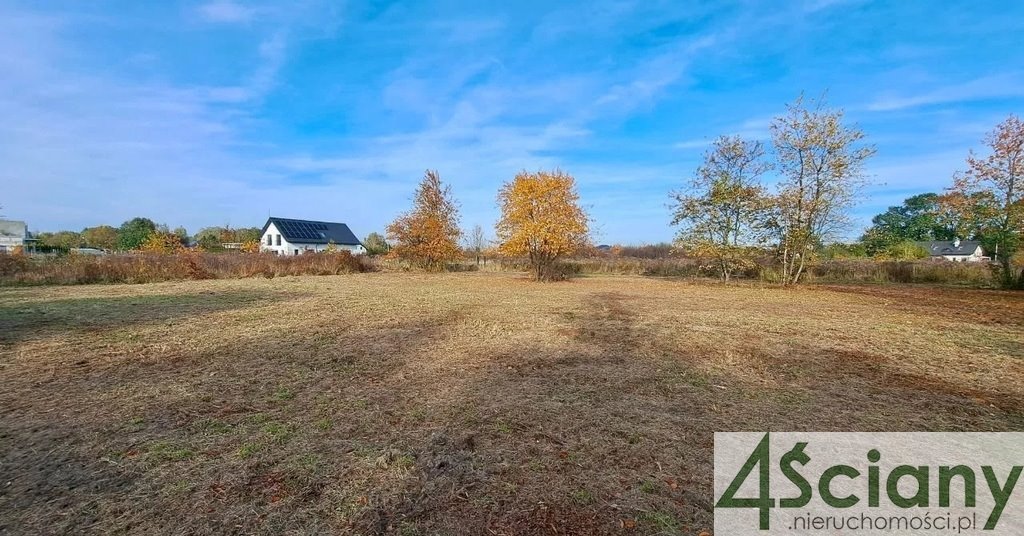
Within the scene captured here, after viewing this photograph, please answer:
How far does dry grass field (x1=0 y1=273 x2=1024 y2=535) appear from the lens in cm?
224

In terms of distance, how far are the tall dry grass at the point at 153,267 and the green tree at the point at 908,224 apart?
26693mm

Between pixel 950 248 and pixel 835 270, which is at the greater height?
pixel 950 248

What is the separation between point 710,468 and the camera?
2.69 metres

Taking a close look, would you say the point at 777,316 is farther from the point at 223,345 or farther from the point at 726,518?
the point at 223,345

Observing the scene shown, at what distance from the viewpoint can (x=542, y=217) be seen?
19469mm

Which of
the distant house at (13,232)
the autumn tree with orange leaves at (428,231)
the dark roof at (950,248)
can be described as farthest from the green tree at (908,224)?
the distant house at (13,232)

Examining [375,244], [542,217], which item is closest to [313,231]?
[375,244]

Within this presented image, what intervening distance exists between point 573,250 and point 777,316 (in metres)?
11.4

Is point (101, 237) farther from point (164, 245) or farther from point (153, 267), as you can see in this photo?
point (153, 267)

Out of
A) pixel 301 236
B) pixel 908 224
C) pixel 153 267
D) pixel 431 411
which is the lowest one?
pixel 431 411

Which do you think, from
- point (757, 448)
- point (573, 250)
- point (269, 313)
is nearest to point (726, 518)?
point (757, 448)

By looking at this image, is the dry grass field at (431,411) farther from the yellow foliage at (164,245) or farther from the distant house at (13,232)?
the distant house at (13,232)

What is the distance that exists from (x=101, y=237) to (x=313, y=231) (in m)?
24.9

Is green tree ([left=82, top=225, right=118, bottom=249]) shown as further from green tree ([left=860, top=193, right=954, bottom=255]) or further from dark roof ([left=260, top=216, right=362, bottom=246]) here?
green tree ([left=860, top=193, right=954, bottom=255])
